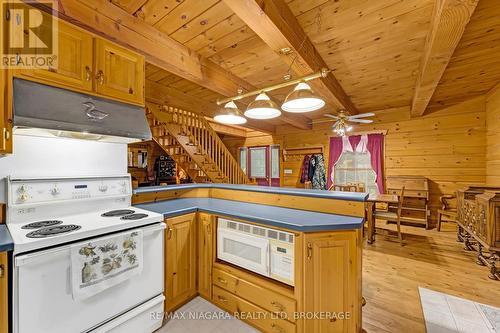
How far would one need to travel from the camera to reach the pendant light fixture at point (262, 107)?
1966 millimetres

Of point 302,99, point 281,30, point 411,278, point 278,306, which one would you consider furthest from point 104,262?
point 411,278

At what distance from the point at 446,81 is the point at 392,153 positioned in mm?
1882

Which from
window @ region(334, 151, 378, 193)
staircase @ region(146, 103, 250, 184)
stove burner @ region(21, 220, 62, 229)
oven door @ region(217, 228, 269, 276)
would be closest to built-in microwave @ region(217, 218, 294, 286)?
oven door @ region(217, 228, 269, 276)

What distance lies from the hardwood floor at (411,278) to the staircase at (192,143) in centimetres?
316

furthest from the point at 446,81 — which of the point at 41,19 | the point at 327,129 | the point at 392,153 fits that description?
the point at 41,19

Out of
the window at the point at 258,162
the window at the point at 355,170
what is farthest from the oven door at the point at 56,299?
the window at the point at 258,162

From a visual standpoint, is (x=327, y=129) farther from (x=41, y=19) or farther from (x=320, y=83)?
(x=41, y=19)

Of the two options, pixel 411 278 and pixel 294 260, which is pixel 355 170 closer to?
pixel 411 278

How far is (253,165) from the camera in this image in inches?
294

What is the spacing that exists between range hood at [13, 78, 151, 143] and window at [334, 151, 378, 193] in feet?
16.1

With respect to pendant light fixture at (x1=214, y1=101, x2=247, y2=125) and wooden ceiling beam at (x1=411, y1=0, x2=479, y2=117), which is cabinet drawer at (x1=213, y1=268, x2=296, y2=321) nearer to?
pendant light fixture at (x1=214, y1=101, x2=247, y2=125)

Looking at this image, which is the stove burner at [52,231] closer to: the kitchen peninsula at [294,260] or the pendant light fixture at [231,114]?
the kitchen peninsula at [294,260]

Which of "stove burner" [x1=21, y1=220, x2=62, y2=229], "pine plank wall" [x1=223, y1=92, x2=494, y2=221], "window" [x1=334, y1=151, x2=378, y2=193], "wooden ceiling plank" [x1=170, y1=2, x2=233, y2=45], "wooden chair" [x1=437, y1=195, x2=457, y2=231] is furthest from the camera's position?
"window" [x1=334, y1=151, x2=378, y2=193]

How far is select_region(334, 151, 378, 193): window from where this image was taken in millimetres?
5223
